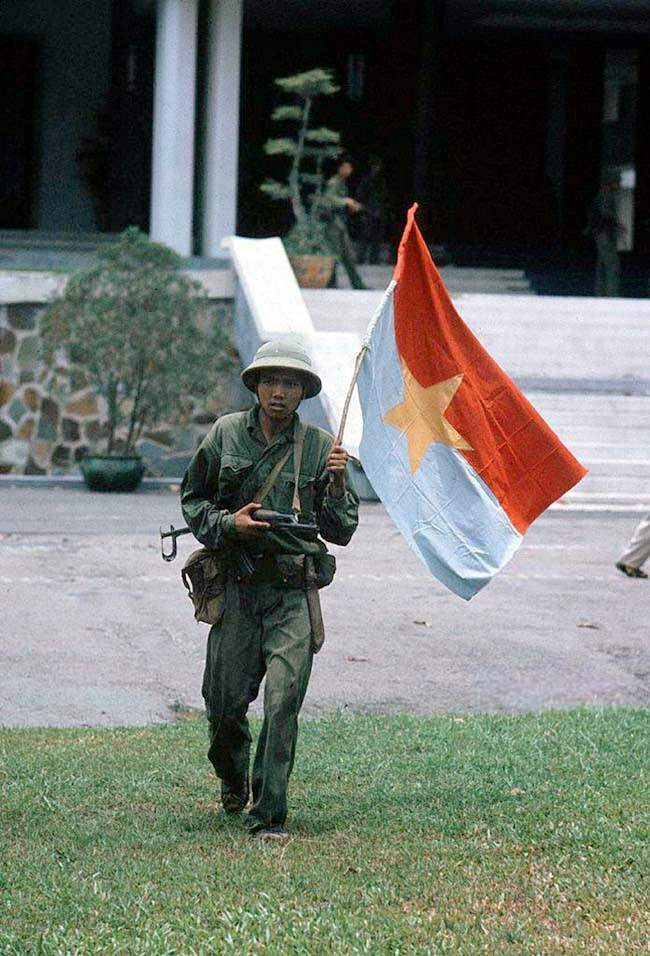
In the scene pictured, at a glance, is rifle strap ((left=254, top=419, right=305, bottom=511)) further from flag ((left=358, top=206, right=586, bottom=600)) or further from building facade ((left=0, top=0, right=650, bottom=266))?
building facade ((left=0, top=0, right=650, bottom=266))

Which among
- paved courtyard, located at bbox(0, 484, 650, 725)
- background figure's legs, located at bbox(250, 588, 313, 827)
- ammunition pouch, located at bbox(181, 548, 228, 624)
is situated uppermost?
ammunition pouch, located at bbox(181, 548, 228, 624)

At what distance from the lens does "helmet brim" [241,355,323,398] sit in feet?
19.7

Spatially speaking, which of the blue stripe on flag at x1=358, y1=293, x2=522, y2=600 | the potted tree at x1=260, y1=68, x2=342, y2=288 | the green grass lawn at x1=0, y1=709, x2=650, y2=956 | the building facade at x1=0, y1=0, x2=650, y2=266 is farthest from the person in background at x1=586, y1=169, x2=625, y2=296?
the blue stripe on flag at x1=358, y1=293, x2=522, y2=600

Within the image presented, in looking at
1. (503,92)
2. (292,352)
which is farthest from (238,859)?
(503,92)

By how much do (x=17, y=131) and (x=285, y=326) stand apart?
1127 cm

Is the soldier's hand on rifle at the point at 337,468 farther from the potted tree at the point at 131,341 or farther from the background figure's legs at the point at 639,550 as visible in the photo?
the potted tree at the point at 131,341

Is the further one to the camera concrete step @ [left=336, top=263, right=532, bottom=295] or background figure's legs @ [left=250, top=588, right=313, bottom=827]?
concrete step @ [left=336, top=263, right=532, bottom=295]

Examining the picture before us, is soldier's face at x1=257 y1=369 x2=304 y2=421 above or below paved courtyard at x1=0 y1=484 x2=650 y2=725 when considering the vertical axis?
above

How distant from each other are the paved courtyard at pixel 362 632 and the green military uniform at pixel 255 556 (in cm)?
203

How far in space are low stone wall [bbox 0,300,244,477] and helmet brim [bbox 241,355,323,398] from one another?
12670 mm

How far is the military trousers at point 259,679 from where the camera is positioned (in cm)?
593

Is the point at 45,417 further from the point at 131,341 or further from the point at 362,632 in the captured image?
the point at 362,632

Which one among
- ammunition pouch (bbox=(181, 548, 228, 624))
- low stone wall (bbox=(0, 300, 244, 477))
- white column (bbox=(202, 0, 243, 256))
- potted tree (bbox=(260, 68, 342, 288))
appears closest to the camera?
ammunition pouch (bbox=(181, 548, 228, 624))

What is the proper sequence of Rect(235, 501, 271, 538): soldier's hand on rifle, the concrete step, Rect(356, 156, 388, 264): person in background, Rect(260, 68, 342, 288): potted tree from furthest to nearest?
Rect(356, 156, 388, 264): person in background → the concrete step → Rect(260, 68, 342, 288): potted tree → Rect(235, 501, 271, 538): soldier's hand on rifle
